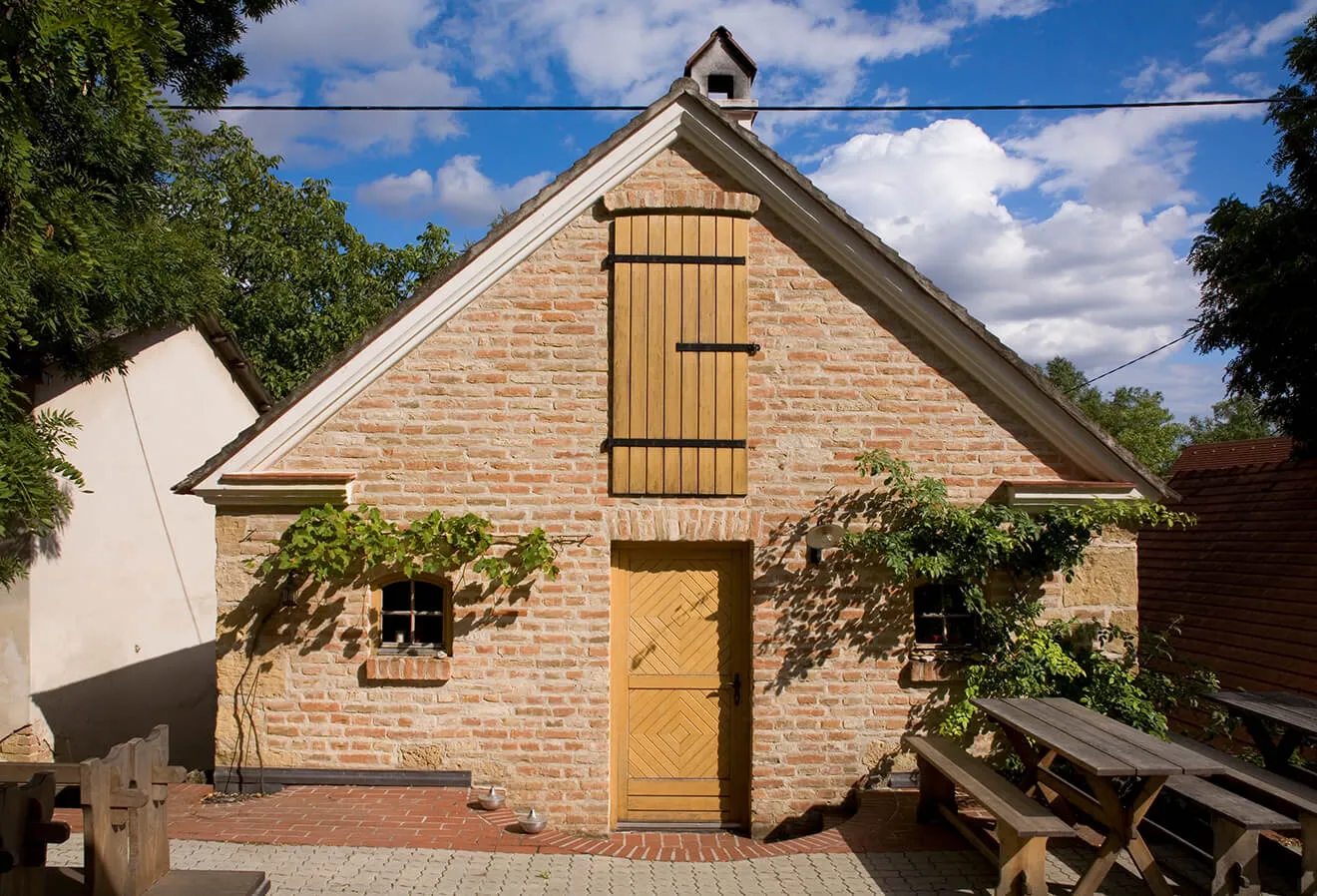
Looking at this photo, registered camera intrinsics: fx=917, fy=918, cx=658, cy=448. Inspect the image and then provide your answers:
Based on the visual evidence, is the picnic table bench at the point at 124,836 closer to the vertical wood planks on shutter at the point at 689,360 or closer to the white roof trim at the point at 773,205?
the white roof trim at the point at 773,205

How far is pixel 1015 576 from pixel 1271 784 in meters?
2.12

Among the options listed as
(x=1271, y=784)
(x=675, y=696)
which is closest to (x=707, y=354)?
(x=675, y=696)

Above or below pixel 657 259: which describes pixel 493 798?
below

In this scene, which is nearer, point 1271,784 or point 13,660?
point 1271,784

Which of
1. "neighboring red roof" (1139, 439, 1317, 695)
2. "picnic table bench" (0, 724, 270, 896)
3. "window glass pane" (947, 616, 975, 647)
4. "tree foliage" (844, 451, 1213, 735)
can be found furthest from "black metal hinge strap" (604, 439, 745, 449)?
"neighboring red roof" (1139, 439, 1317, 695)

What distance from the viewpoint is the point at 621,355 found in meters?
7.24

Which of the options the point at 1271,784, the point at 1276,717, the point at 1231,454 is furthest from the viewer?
the point at 1231,454

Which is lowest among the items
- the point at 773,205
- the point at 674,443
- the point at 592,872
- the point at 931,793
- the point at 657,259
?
the point at 592,872

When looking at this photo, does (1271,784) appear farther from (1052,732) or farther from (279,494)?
(279,494)

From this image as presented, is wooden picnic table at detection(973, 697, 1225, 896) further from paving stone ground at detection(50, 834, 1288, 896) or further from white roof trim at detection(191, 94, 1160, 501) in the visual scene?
white roof trim at detection(191, 94, 1160, 501)

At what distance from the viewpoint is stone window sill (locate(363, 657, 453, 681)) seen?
711 centimetres

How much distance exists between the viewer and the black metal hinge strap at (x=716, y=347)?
7262 millimetres

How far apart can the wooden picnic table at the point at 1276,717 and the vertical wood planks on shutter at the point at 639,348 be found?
4.52 m

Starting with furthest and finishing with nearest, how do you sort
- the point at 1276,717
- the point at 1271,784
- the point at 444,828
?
the point at 444,828, the point at 1276,717, the point at 1271,784
